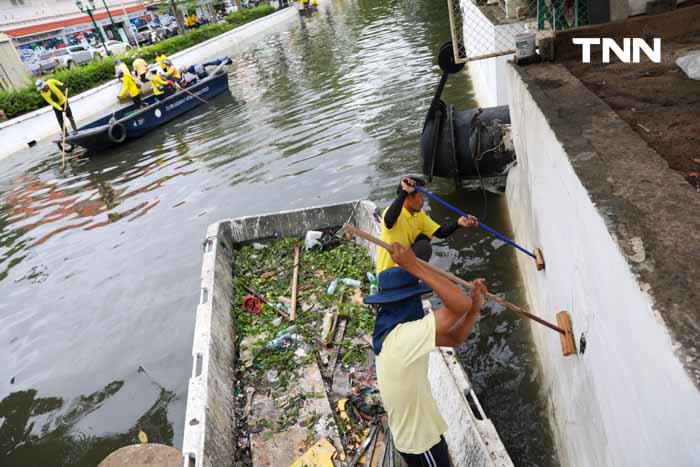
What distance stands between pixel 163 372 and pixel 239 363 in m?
1.37

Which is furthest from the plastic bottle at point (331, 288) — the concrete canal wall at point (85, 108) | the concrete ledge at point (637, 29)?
the concrete canal wall at point (85, 108)

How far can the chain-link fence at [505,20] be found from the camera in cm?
652

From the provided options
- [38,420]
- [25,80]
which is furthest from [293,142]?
[25,80]

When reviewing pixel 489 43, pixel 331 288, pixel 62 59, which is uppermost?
pixel 62 59

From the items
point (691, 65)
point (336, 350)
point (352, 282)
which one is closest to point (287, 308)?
point (352, 282)

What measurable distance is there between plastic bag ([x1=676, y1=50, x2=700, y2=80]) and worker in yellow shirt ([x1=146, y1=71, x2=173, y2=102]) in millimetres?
16483

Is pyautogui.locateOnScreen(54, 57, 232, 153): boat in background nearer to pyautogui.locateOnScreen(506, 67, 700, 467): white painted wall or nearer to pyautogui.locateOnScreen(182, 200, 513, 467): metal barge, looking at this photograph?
pyautogui.locateOnScreen(182, 200, 513, 467): metal barge

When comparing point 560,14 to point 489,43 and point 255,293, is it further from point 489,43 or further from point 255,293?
point 255,293

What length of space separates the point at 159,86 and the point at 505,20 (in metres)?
13.1

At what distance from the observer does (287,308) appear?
629 centimetres

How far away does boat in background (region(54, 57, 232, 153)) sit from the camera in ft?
48.0

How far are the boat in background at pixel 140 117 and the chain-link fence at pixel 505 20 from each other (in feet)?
34.2

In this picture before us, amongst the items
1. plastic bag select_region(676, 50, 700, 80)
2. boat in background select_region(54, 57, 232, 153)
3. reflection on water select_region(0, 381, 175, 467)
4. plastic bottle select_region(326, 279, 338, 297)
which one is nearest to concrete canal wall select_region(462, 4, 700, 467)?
plastic bag select_region(676, 50, 700, 80)

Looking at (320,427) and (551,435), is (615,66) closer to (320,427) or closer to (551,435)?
(551,435)
